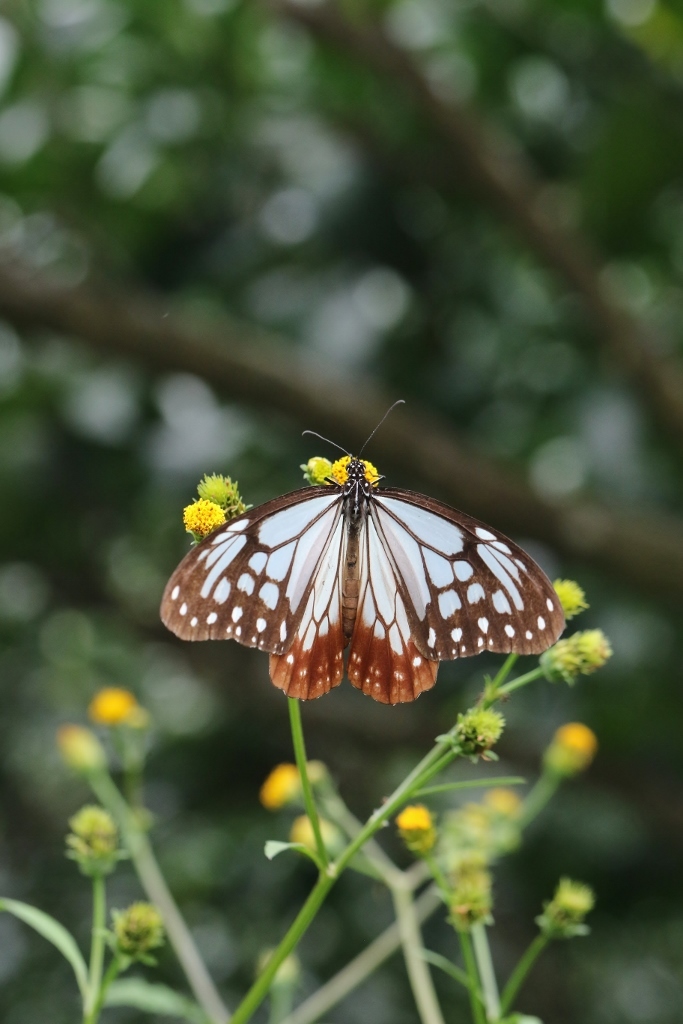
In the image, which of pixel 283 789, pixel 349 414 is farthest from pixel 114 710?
pixel 349 414

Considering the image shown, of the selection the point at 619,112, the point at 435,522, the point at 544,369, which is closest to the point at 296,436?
A: the point at 544,369

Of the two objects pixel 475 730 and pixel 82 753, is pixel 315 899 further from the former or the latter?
pixel 82 753

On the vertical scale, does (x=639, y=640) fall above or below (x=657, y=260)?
Answer: below

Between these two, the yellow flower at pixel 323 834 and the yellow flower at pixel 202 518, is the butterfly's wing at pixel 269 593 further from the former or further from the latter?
the yellow flower at pixel 323 834

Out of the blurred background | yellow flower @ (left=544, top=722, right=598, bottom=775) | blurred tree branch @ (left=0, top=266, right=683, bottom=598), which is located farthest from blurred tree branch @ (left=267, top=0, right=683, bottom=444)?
yellow flower @ (left=544, top=722, right=598, bottom=775)

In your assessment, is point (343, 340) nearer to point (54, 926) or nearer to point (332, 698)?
point (332, 698)

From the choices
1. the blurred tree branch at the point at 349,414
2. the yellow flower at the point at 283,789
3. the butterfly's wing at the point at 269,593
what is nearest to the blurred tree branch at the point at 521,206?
the blurred tree branch at the point at 349,414
